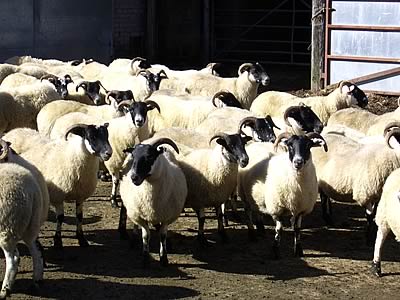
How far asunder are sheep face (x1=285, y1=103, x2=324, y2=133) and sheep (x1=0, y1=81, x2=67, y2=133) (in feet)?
13.0

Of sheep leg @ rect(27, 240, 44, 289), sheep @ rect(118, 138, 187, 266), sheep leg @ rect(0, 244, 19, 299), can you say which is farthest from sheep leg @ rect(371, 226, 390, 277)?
sheep leg @ rect(0, 244, 19, 299)

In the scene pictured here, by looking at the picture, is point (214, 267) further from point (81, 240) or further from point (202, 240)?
point (81, 240)

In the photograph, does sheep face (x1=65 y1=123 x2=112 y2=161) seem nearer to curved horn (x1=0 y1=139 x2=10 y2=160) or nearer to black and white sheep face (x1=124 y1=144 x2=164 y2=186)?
black and white sheep face (x1=124 y1=144 x2=164 y2=186)

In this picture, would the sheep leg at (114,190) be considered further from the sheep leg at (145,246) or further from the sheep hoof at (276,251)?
the sheep hoof at (276,251)

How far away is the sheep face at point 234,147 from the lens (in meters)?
8.86

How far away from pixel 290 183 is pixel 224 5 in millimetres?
18774

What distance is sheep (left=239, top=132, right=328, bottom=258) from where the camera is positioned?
28.1 ft

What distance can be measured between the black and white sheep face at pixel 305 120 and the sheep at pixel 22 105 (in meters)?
3.98

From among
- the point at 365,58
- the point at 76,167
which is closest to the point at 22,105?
the point at 76,167

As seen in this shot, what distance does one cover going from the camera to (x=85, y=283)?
26.0 feet

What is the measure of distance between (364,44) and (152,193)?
1047 centimetres

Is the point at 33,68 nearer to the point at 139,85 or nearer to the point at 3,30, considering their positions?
the point at 139,85

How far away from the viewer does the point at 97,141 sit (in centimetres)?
895

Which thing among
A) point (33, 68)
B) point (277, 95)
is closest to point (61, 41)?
point (33, 68)
